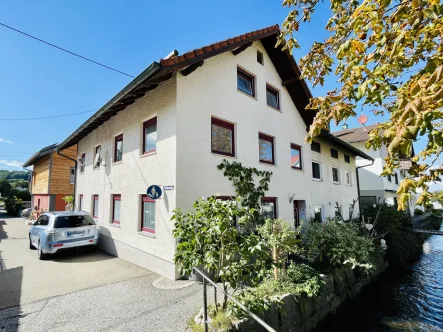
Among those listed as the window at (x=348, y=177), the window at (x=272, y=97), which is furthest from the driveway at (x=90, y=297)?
the window at (x=348, y=177)

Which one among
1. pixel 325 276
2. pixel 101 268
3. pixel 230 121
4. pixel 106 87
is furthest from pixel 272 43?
pixel 101 268

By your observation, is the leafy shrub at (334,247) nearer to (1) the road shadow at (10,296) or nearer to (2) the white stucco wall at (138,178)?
(2) the white stucco wall at (138,178)

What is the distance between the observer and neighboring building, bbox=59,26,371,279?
23.5 feet

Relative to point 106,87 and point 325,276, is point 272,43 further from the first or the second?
point 325,276

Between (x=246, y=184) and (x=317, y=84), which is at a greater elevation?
(x=317, y=84)

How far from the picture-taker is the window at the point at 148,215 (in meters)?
7.92

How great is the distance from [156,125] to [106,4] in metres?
4.08

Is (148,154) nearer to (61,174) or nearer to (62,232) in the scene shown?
(62,232)

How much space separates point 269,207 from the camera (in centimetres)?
996

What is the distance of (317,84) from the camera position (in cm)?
399

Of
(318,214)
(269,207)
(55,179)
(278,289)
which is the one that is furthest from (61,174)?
(278,289)

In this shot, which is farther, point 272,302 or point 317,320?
point 317,320

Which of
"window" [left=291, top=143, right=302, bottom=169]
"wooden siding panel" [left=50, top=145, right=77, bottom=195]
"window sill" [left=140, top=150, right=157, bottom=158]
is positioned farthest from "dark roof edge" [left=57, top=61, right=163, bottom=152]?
"wooden siding panel" [left=50, top=145, right=77, bottom=195]

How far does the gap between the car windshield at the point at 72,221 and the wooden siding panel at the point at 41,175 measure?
13286mm
